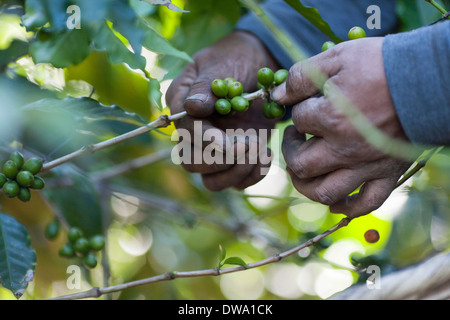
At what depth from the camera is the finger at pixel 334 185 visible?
1020 mm

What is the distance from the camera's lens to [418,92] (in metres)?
0.88

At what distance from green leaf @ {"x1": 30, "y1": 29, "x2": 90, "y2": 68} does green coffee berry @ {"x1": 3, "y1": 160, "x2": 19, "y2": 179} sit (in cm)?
25

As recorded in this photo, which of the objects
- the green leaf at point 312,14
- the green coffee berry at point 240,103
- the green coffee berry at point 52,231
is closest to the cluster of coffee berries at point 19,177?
the green coffee berry at point 240,103

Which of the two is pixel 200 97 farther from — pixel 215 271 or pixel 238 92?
pixel 215 271

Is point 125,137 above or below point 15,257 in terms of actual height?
above

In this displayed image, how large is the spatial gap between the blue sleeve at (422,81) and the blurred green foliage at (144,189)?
0.70 feet

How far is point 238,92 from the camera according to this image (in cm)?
109

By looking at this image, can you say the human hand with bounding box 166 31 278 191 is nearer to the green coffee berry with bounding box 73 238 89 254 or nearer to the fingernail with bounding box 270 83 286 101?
the fingernail with bounding box 270 83 286 101

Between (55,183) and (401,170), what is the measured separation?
1.06 metres

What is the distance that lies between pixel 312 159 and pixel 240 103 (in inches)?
8.0

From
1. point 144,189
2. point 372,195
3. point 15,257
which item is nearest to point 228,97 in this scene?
point 372,195

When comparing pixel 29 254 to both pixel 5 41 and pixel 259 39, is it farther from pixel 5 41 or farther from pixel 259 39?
pixel 259 39
